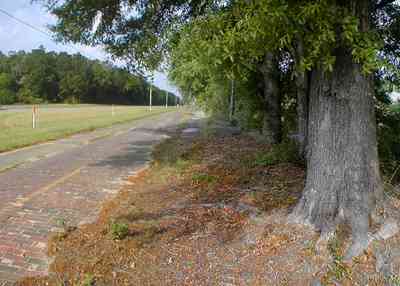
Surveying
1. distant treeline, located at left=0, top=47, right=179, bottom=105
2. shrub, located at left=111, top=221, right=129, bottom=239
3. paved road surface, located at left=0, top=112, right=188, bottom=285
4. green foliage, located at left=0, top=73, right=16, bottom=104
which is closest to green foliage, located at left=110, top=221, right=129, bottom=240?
shrub, located at left=111, top=221, right=129, bottom=239

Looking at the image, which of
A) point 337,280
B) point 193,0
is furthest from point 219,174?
point 337,280

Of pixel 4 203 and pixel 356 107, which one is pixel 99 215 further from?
pixel 356 107

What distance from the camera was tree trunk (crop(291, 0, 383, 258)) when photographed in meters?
3.65

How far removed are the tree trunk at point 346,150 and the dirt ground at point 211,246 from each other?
0.22 metres

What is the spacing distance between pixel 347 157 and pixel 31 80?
87.0 metres

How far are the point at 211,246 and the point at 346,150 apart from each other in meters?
1.69

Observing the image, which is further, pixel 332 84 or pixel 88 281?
pixel 332 84

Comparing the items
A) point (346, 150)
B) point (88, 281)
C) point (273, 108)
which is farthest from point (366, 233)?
point (273, 108)

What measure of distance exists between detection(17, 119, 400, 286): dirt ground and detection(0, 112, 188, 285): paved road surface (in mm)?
294

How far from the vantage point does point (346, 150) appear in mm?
3732

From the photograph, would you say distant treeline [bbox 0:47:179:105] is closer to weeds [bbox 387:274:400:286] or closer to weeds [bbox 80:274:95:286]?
weeds [bbox 80:274:95:286]

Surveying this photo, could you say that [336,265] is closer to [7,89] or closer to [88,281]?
[88,281]

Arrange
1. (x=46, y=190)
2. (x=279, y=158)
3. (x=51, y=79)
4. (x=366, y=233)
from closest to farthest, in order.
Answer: (x=366, y=233) < (x=46, y=190) < (x=279, y=158) < (x=51, y=79)

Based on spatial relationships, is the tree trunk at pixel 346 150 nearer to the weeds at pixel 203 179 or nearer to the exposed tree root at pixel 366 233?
the exposed tree root at pixel 366 233
